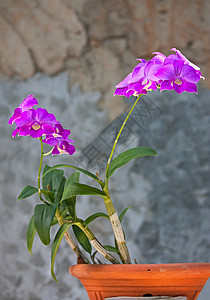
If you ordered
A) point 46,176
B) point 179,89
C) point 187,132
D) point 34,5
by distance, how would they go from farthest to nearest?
1. point 34,5
2. point 187,132
3. point 46,176
4. point 179,89

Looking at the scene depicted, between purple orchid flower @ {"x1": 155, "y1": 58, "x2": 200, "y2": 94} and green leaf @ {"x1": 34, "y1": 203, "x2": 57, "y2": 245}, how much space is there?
13.6 inches

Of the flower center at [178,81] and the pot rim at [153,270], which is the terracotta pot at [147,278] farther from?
the flower center at [178,81]

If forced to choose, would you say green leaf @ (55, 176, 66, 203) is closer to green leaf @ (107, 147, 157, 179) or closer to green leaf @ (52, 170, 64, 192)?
green leaf @ (52, 170, 64, 192)

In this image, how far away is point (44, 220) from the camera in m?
0.90

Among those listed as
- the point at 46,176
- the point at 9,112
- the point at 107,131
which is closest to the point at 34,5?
the point at 9,112

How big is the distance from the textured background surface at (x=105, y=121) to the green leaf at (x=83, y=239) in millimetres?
467

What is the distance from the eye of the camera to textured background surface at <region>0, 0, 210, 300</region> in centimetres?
144

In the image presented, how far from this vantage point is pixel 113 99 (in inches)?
59.6

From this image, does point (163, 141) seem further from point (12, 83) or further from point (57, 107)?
point (12, 83)

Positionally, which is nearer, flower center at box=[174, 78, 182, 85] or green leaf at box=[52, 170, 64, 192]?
flower center at box=[174, 78, 182, 85]

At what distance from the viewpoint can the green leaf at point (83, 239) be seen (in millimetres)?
980

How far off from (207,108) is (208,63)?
0.16 metres

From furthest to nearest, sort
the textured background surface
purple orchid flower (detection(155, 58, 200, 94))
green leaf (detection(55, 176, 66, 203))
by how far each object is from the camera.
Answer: the textured background surface < green leaf (detection(55, 176, 66, 203)) < purple orchid flower (detection(155, 58, 200, 94))

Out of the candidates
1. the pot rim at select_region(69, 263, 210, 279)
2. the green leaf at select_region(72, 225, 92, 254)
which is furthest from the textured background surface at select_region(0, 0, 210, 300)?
the pot rim at select_region(69, 263, 210, 279)
